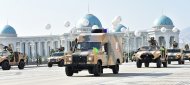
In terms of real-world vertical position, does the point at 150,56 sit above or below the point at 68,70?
above

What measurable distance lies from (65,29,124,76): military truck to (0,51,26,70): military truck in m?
16.3

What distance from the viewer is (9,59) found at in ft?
→ 146

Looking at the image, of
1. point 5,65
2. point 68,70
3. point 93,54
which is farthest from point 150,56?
point 93,54

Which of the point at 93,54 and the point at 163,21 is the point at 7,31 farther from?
the point at 93,54

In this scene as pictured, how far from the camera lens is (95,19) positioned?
159m

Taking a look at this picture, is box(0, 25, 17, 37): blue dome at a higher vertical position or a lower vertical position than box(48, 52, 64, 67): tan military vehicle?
higher

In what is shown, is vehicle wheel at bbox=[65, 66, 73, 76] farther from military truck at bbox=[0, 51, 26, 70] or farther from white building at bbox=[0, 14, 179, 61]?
white building at bbox=[0, 14, 179, 61]

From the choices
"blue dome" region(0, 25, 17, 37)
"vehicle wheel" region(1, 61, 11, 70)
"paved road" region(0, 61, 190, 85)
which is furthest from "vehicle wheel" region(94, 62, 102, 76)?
"blue dome" region(0, 25, 17, 37)

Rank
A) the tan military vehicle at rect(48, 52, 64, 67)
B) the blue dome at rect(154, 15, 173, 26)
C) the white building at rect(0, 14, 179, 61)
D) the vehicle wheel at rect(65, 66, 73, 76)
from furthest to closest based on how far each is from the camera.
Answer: the blue dome at rect(154, 15, 173, 26) < the white building at rect(0, 14, 179, 61) < the tan military vehicle at rect(48, 52, 64, 67) < the vehicle wheel at rect(65, 66, 73, 76)

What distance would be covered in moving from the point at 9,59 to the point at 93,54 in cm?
1932

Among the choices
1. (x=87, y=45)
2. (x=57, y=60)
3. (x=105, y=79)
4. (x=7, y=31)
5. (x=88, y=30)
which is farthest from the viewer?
(x=7, y=31)

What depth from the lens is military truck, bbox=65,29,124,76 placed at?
26.5 m

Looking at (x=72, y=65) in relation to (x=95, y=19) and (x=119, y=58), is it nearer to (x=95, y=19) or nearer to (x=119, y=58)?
(x=119, y=58)

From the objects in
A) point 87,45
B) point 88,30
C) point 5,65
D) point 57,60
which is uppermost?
point 88,30
